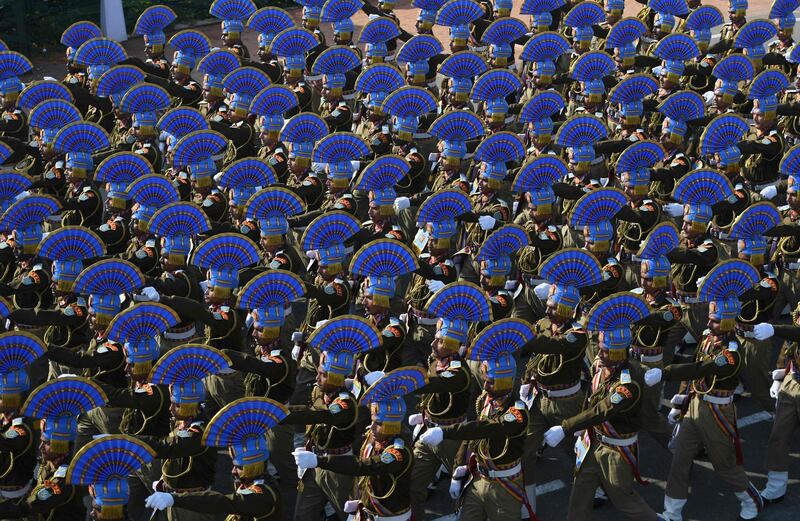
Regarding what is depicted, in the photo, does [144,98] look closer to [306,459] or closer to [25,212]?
[25,212]

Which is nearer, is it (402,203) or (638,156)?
(638,156)

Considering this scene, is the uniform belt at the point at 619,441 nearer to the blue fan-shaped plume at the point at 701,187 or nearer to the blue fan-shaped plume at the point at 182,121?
the blue fan-shaped plume at the point at 701,187

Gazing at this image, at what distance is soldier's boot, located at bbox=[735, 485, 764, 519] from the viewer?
13.3 m

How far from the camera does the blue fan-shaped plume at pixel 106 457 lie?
422 inches

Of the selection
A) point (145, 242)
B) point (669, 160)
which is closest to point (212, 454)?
point (145, 242)

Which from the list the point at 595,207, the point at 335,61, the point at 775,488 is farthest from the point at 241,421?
the point at 335,61

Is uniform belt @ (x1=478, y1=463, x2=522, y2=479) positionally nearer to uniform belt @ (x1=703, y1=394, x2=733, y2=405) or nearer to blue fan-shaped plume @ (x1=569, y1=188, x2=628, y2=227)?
uniform belt @ (x1=703, y1=394, x2=733, y2=405)

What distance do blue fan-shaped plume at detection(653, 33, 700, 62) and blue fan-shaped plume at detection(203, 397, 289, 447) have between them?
11.4 metres

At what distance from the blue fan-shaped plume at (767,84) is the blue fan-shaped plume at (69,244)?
31.0 feet

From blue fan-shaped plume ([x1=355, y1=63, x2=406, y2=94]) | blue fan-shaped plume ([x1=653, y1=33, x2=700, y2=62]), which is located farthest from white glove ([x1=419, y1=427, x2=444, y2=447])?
blue fan-shaped plume ([x1=653, y1=33, x2=700, y2=62])

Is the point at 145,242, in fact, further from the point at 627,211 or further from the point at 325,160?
the point at 627,211

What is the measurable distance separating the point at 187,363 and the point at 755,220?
656 centimetres

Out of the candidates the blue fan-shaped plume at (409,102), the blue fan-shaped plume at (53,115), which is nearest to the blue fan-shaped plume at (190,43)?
the blue fan-shaped plume at (53,115)

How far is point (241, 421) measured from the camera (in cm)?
1107
